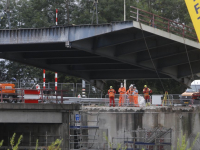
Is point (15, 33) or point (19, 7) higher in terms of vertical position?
point (19, 7)

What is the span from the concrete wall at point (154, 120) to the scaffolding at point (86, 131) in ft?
1.80

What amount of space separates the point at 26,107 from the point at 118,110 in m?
7.16

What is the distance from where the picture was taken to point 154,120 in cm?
2695

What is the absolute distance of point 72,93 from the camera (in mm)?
40344

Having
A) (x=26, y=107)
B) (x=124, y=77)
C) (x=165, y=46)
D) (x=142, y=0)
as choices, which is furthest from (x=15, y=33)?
(x=142, y=0)

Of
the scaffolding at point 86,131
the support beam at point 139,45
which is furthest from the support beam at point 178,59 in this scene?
the scaffolding at point 86,131

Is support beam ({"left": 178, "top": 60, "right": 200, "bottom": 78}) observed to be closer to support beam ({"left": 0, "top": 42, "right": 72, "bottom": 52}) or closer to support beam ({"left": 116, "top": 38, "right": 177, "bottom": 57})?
support beam ({"left": 116, "top": 38, "right": 177, "bottom": 57})

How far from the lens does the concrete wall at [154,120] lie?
Answer: 26.8 metres

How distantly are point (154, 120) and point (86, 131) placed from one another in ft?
15.0

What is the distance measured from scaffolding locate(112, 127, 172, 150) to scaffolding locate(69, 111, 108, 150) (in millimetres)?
958

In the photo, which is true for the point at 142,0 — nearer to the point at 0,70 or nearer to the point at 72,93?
the point at 0,70

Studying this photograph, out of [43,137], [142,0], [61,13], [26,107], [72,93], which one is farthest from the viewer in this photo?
[142,0]

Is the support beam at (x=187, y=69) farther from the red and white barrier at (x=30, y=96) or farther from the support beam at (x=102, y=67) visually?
the red and white barrier at (x=30, y=96)

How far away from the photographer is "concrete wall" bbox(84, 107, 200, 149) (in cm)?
2681
